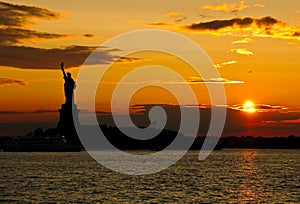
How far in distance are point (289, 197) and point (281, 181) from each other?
1132 inches

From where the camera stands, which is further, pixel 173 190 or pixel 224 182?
pixel 224 182

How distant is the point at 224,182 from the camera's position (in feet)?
340

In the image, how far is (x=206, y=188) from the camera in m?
90.9

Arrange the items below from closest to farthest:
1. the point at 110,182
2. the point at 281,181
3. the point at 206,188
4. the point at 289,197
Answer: the point at 289,197
the point at 206,188
the point at 110,182
the point at 281,181

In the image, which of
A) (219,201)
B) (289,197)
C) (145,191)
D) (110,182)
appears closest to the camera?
(219,201)

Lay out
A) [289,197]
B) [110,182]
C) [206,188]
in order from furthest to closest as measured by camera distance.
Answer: [110,182] → [206,188] → [289,197]

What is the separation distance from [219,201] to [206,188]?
16.1 metres

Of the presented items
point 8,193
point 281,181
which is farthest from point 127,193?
point 281,181

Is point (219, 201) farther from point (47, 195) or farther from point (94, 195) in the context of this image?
point (47, 195)

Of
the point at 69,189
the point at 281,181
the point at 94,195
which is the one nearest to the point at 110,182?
the point at 69,189

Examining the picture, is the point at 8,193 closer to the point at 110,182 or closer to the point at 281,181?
the point at 110,182

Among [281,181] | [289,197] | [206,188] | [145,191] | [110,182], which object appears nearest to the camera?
[289,197]

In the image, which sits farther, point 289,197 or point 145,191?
point 145,191

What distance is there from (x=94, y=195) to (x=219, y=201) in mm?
15632
